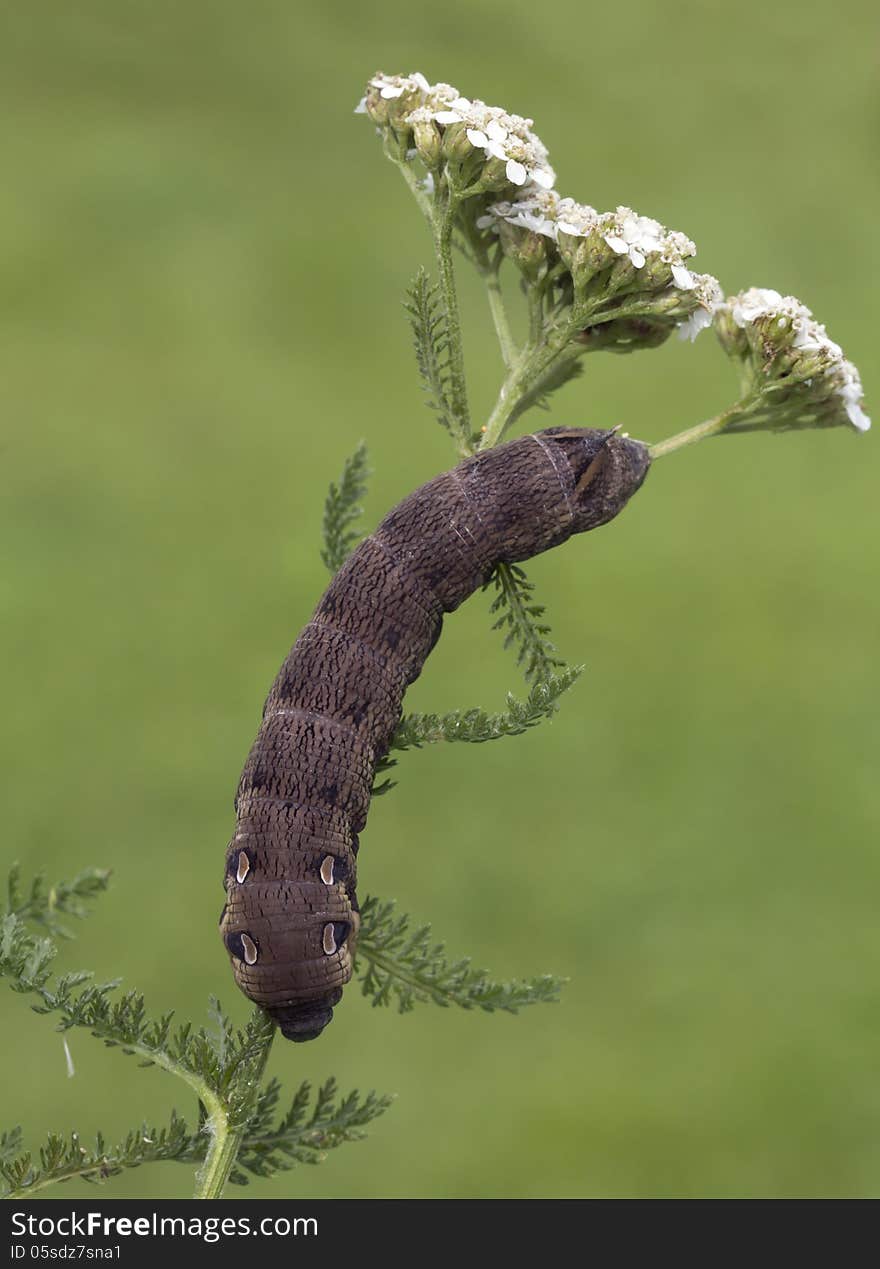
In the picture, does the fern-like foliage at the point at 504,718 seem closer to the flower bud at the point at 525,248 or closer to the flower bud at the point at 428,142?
the flower bud at the point at 525,248

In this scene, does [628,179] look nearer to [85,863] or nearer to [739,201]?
[739,201]

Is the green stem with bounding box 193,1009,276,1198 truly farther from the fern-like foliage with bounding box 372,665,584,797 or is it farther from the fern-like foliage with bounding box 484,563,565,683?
the fern-like foliage with bounding box 484,563,565,683

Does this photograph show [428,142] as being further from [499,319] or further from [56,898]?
[56,898]

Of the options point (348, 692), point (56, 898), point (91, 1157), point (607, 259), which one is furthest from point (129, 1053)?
point (607, 259)

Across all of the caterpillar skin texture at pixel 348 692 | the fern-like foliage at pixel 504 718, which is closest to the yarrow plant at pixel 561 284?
the caterpillar skin texture at pixel 348 692

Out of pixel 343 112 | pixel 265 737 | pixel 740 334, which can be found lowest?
pixel 265 737

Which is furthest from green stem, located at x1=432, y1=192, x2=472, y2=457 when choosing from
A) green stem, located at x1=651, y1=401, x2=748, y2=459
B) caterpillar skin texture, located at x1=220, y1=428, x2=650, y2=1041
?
green stem, located at x1=651, y1=401, x2=748, y2=459

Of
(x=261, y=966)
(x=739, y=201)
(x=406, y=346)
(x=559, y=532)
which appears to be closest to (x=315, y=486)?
(x=406, y=346)
